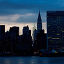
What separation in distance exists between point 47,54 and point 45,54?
2.59 m

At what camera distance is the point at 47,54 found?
164 metres

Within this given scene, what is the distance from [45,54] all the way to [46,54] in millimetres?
1522

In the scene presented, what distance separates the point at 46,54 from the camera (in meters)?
163

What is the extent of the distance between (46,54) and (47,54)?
3.53ft

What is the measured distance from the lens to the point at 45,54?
162 metres
